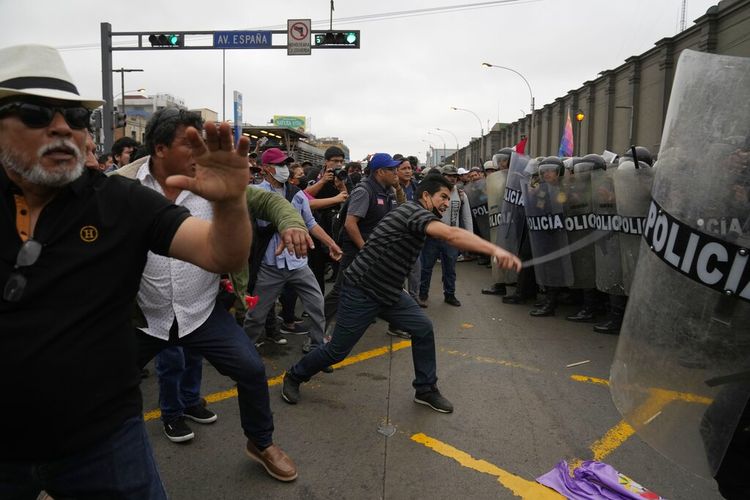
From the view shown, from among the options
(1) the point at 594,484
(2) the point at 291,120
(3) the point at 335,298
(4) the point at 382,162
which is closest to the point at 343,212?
(4) the point at 382,162

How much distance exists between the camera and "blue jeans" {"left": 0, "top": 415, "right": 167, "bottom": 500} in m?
1.51

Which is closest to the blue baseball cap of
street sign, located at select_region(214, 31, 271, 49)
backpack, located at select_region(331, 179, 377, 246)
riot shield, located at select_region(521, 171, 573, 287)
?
backpack, located at select_region(331, 179, 377, 246)

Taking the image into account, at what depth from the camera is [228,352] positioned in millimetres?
2781

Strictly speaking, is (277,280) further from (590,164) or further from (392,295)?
(590,164)

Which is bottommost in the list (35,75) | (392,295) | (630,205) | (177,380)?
(177,380)

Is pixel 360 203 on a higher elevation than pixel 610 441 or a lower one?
higher

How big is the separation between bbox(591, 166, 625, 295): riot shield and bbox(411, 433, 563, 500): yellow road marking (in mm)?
3384

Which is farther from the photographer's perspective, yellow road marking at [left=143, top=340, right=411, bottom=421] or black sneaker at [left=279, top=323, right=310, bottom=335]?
black sneaker at [left=279, top=323, right=310, bottom=335]

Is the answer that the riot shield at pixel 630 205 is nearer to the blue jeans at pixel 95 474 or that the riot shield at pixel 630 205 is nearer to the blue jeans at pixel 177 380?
the blue jeans at pixel 177 380

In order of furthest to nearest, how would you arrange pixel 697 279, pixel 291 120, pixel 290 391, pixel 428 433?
pixel 291 120, pixel 290 391, pixel 428 433, pixel 697 279

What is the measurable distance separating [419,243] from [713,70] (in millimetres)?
2201

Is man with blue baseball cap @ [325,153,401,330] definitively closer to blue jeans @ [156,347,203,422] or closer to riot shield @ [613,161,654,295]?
blue jeans @ [156,347,203,422]

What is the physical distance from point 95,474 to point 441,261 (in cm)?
606

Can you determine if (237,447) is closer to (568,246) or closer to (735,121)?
(735,121)
